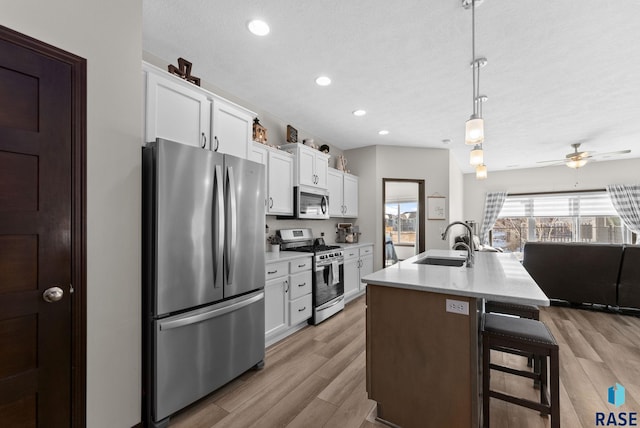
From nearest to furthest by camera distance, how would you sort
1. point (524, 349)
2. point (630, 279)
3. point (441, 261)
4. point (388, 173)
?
point (524, 349) < point (441, 261) < point (630, 279) < point (388, 173)

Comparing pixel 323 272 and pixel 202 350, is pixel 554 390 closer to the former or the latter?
pixel 202 350

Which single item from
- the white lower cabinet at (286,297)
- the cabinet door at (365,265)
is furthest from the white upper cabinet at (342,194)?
Answer: the white lower cabinet at (286,297)

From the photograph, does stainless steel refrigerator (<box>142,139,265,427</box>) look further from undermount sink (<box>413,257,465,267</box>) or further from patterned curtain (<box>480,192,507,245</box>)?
patterned curtain (<box>480,192,507,245</box>)

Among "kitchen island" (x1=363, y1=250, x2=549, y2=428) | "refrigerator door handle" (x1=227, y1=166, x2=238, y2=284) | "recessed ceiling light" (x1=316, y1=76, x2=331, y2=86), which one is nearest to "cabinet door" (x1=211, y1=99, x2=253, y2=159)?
"refrigerator door handle" (x1=227, y1=166, x2=238, y2=284)

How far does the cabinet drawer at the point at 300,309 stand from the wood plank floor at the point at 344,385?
6.9 inches

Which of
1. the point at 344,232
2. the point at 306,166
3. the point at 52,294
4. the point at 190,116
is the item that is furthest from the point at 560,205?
the point at 52,294

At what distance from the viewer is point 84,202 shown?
146 centimetres

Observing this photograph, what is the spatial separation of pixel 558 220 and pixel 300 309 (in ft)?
24.6

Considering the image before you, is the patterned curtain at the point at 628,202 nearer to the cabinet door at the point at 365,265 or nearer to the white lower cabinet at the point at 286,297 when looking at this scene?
the cabinet door at the point at 365,265

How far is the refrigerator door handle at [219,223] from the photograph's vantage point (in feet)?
6.53

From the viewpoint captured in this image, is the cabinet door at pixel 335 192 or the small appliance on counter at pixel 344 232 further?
the small appliance on counter at pixel 344 232

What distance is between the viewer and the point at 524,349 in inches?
61.8

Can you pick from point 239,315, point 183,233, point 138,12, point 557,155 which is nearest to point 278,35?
point 138,12

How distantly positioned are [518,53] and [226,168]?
102 inches
